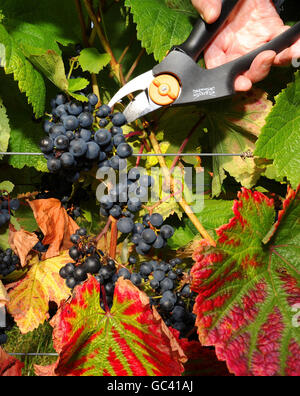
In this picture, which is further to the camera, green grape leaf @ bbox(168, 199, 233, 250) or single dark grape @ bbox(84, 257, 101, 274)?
green grape leaf @ bbox(168, 199, 233, 250)

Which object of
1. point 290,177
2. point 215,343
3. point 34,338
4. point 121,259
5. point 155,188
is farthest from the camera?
point 34,338

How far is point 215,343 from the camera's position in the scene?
1.89 feet

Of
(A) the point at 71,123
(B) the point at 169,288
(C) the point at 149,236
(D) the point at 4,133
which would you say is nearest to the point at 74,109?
(A) the point at 71,123

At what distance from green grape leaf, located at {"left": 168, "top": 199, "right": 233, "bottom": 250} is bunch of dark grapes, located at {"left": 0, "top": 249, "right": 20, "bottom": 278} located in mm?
347

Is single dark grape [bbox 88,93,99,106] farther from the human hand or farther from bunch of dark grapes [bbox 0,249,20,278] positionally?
bunch of dark grapes [bbox 0,249,20,278]

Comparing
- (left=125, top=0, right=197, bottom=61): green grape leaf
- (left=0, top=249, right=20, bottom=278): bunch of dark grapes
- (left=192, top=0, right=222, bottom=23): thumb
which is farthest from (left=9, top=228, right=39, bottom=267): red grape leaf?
(left=192, top=0, right=222, bottom=23): thumb

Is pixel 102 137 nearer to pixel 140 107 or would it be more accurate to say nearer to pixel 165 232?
pixel 140 107

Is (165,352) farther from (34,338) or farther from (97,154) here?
(34,338)

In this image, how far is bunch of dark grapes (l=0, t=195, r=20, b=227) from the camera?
820mm

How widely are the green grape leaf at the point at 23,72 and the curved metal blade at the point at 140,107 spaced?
18cm

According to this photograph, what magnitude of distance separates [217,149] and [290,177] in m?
0.23

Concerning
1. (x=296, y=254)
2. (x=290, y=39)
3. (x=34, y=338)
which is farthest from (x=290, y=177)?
(x=34, y=338)

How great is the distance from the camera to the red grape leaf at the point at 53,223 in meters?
0.82

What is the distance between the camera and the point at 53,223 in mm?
847
